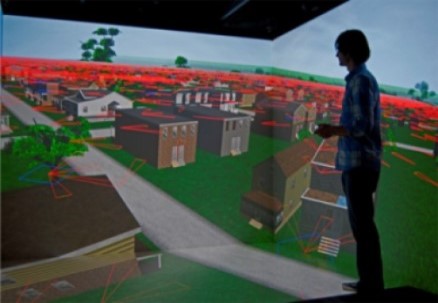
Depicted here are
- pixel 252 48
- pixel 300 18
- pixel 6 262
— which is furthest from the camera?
pixel 252 48

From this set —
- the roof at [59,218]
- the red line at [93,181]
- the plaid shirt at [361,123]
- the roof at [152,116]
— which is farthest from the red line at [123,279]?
the plaid shirt at [361,123]

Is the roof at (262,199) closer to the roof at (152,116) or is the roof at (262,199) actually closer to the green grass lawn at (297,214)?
the green grass lawn at (297,214)

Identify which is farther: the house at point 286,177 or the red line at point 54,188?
the house at point 286,177

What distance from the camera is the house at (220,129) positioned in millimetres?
4773

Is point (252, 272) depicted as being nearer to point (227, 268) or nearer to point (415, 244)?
point (227, 268)

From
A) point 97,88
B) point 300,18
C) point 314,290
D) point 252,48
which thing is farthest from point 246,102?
point 314,290

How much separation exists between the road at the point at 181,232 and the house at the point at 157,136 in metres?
0.25

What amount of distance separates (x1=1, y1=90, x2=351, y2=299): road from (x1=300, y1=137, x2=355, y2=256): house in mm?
286

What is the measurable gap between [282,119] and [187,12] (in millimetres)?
1538

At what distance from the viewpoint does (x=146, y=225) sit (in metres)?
4.50

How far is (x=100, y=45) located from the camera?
4277 millimetres

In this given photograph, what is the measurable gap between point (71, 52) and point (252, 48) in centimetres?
193

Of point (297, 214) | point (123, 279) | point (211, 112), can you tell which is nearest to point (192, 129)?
point (211, 112)

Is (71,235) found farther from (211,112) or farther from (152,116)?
(211,112)
